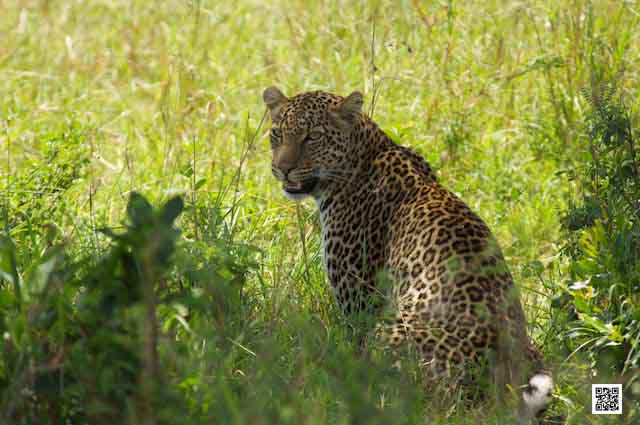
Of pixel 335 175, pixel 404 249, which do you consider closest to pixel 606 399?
pixel 404 249

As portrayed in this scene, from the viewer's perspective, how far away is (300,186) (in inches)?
225

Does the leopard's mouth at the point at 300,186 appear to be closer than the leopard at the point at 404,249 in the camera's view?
No

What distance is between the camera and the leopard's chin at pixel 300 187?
5.71 meters

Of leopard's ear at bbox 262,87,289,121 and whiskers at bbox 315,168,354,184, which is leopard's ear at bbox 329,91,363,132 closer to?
whiskers at bbox 315,168,354,184

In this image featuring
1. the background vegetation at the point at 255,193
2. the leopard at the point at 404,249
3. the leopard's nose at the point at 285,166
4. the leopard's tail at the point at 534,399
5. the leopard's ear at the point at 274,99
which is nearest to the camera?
the background vegetation at the point at 255,193

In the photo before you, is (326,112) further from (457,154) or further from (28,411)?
(28,411)

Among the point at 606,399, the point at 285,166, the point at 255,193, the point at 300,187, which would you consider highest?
the point at 285,166

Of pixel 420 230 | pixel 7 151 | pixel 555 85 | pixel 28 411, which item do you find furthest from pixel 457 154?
pixel 28 411

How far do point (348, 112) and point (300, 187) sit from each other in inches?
19.0

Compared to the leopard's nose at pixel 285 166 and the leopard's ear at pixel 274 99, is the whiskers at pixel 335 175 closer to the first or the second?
the leopard's nose at pixel 285 166

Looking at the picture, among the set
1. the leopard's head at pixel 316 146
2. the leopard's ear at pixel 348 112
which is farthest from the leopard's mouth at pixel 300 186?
the leopard's ear at pixel 348 112

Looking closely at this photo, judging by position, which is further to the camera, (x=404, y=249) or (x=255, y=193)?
(x=255, y=193)

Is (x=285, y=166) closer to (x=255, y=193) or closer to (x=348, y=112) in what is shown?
(x=348, y=112)

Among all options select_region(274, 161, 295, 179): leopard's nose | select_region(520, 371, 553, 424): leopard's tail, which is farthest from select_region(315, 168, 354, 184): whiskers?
select_region(520, 371, 553, 424): leopard's tail
